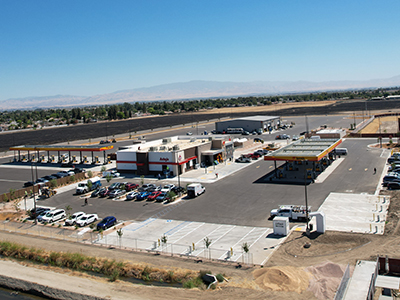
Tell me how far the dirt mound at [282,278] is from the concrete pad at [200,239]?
201 cm

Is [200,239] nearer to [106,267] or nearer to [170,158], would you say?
[106,267]

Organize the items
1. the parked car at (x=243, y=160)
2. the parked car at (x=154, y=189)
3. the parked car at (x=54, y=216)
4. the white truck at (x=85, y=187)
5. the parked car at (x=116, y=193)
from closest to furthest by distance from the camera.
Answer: the parked car at (x=54, y=216) → the parked car at (x=116, y=193) → the parked car at (x=154, y=189) → the white truck at (x=85, y=187) → the parked car at (x=243, y=160)

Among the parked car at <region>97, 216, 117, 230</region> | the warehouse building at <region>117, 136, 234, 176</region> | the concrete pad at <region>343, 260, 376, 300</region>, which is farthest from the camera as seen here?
the warehouse building at <region>117, 136, 234, 176</region>

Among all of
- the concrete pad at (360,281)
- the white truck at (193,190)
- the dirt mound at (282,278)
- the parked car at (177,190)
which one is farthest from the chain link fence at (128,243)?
the parked car at (177,190)

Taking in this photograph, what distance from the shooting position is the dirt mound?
21.4m

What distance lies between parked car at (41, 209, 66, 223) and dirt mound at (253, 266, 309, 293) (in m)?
23.8

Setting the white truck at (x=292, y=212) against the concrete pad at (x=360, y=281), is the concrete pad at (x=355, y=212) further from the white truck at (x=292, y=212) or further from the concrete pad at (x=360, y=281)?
the concrete pad at (x=360, y=281)

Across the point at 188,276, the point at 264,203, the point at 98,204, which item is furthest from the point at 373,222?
the point at 98,204

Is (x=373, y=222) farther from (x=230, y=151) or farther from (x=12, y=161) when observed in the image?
(x=12, y=161)

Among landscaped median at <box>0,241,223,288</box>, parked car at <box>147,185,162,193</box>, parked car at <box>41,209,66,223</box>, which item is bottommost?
landscaped median at <box>0,241,223,288</box>

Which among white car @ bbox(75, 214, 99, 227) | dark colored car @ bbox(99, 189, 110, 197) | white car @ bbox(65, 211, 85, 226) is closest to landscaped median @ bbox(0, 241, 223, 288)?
white car @ bbox(65, 211, 85, 226)

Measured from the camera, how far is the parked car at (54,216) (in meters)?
37.9

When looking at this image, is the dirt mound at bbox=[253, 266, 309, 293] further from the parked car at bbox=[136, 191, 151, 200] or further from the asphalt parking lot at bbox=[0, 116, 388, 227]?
the parked car at bbox=[136, 191, 151, 200]

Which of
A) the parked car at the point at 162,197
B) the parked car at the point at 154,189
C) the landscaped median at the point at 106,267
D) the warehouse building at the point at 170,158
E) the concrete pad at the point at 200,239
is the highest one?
the warehouse building at the point at 170,158
